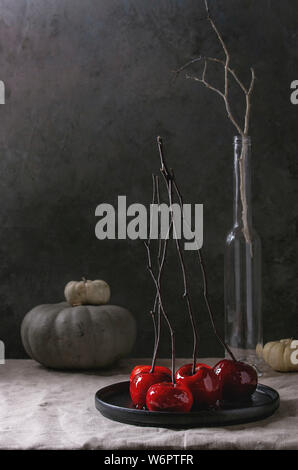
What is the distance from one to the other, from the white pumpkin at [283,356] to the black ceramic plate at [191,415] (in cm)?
44

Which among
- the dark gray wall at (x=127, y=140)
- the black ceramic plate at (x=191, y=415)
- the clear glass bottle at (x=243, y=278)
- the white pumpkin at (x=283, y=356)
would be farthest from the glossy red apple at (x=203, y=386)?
the dark gray wall at (x=127, y=140)

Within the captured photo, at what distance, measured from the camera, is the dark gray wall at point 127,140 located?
2025 mm

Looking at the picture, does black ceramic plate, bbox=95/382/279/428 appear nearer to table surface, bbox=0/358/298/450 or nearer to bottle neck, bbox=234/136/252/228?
table surface, bbox=0/358/298/450

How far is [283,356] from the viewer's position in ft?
5.69

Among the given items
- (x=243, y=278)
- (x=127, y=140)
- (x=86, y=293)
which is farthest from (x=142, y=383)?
(x=127, y=140)

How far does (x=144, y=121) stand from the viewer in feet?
6.72

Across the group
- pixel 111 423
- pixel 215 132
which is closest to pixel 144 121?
pixel 215 132

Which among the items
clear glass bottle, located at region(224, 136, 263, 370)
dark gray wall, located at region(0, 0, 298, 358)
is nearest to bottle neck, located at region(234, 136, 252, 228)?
clear glass bottle, located at region(224, 136, 263, 370)

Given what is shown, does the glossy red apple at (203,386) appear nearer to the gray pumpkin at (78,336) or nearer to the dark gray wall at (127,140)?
the gray pumpkin at (78,336)

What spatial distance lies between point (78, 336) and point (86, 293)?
0.48ft

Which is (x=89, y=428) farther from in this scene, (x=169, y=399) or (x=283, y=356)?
(x=283, y=356)

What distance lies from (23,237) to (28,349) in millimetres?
396

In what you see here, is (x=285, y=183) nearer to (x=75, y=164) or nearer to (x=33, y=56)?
(x=75, y=164)
